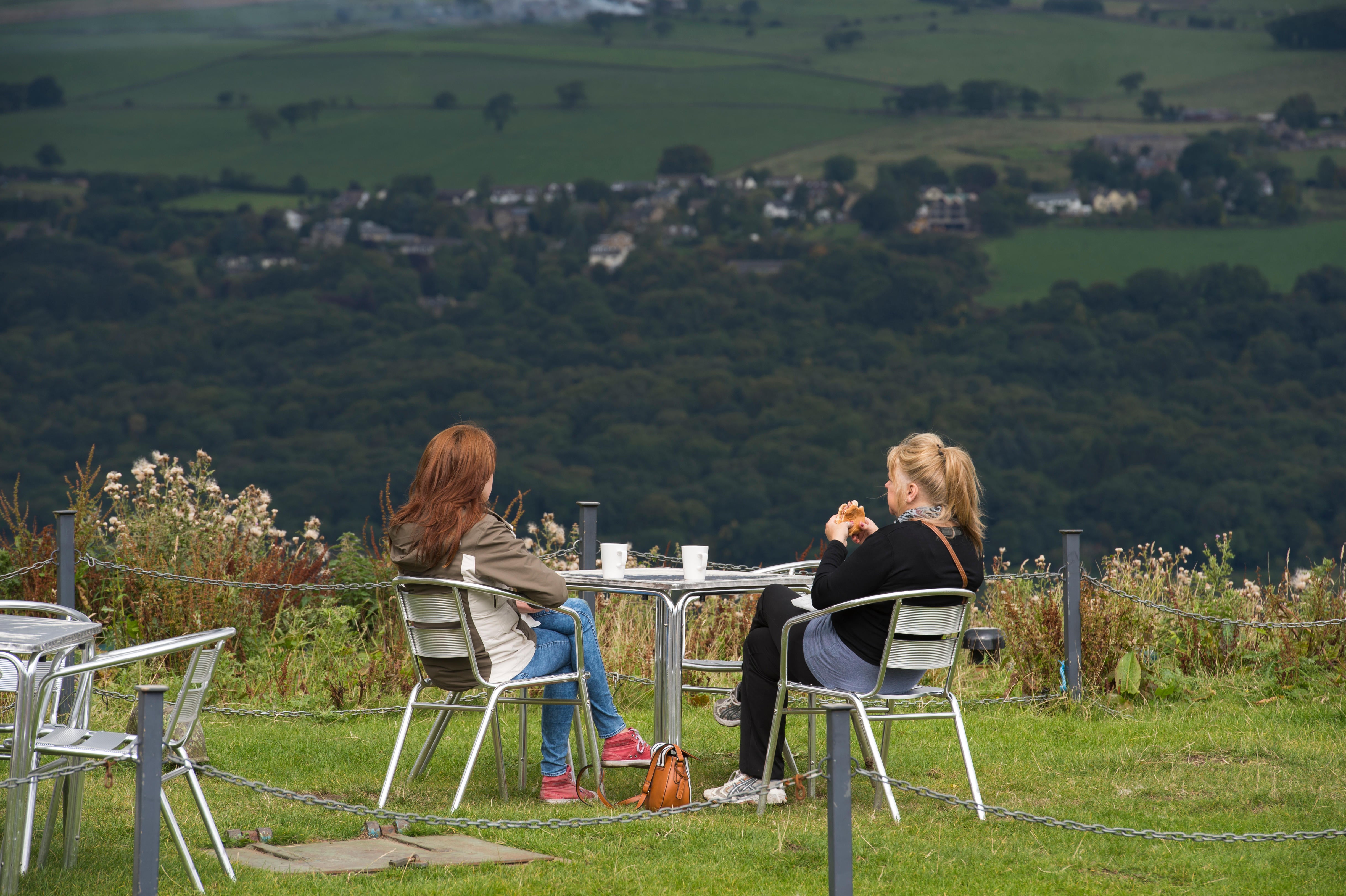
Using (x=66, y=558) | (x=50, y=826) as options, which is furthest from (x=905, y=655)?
(x=66, y=558)

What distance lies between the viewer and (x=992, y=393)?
73875 mm

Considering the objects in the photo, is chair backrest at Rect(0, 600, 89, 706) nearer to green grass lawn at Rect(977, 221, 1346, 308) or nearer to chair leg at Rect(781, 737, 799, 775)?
chair leg at Rect(781, 737, 799, 775)

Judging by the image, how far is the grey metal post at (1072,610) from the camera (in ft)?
19.8

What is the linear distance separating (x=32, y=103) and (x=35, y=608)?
92527 mm

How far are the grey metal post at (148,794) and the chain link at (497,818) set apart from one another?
1.47 feet

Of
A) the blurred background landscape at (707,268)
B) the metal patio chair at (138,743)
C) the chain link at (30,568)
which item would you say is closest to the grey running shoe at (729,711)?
the metal patio chair at (138,743)

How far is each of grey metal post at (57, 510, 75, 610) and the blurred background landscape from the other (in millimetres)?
52292

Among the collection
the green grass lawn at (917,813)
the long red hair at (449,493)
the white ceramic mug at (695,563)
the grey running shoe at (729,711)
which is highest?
the long red hair at (449,493)

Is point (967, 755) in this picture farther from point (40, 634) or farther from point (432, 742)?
point (40, 634)

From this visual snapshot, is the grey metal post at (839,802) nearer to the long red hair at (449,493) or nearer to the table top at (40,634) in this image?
the long red hair at (449,493)

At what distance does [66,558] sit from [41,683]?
2.70 metres

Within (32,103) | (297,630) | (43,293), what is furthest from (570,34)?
(297,630)

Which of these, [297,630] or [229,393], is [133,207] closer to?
[229,393]

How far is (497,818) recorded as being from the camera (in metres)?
4.16
